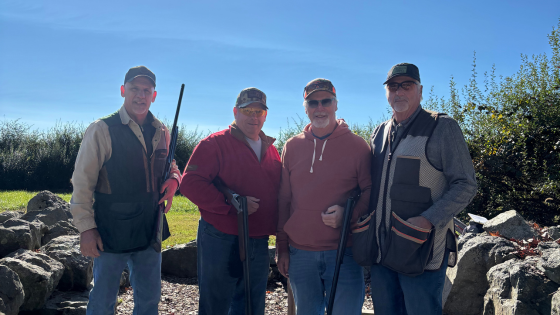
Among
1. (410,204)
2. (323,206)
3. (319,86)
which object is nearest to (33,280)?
(323,206)

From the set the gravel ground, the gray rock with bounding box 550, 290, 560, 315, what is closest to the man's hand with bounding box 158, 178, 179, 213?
the gravel ground

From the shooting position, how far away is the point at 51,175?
24.1 meters

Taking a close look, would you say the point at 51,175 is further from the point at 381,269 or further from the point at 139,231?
the point at 381,269

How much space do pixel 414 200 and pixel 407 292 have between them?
0.66 meters

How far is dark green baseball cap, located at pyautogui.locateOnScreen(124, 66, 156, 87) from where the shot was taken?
357 cm

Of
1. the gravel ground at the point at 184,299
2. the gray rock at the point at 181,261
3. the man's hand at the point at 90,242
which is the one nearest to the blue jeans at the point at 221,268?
the man's hand at the point at 90,242

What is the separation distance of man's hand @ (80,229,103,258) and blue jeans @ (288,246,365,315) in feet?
5.41

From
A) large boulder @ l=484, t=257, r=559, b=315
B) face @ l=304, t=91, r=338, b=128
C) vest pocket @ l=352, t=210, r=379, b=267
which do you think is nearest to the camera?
vest pocket @ l=352, t=210, r=379, b=267

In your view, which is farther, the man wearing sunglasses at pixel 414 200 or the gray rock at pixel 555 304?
the gray rock at pixel 555 304

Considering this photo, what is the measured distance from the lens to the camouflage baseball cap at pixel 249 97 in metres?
3.49

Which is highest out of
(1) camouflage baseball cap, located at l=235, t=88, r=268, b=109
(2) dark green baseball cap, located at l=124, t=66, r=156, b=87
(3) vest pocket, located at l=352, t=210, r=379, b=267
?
(2) dark green baseball cap, located at l=124, t=66, r=156, b=87

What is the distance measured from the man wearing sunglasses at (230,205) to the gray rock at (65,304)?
94.0 inches

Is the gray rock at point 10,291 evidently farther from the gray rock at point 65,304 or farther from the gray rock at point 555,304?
the gray rock at point 555,304

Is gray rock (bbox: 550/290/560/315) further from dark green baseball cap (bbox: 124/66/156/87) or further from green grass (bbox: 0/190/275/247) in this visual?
green grass (bbox: 0/190/275/247)
